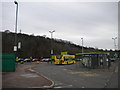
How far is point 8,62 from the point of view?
74.6 ft

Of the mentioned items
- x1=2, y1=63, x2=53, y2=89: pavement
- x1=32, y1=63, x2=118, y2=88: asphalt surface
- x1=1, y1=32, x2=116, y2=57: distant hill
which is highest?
x1=1, y1=32, x2=116, y2=57: distant hill

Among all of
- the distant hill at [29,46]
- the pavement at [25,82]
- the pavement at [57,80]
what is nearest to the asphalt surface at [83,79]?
the pavement at [57,80]

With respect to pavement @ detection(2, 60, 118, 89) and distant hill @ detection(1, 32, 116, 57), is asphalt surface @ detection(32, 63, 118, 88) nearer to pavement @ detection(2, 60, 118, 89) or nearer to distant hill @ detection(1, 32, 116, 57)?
pavement @ detection(2, 60, 118, 89)

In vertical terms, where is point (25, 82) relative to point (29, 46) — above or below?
below

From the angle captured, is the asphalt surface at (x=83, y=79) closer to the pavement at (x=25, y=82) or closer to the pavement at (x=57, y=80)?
the pavement at (x=57, y=80)

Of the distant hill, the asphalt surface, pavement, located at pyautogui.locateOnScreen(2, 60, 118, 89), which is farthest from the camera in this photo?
the distant hill

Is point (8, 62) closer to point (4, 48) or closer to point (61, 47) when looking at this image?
point (4, 48)

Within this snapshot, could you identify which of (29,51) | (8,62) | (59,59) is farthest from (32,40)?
(8,62)

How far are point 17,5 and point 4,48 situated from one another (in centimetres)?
5449

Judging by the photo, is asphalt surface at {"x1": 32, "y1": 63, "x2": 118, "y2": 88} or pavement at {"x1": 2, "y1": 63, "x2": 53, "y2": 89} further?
asphalt surface at {"x1": 32, "y1": 63, "x2": 118, "y2": 88}

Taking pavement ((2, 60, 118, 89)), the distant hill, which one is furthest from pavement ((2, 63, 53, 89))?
the distant hill

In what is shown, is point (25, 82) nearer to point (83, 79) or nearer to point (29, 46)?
point (83, 79)

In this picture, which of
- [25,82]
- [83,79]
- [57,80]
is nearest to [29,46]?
[83,79]

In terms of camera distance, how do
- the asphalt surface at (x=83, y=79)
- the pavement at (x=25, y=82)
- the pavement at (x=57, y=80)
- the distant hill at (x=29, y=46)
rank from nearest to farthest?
1. the pavement at (x=25, y=82)
2. the pavement at (x=57, y=80)
3. the asphalt surface at (x=83, y=79)
4. the distant hill at (x=29, y=46)
